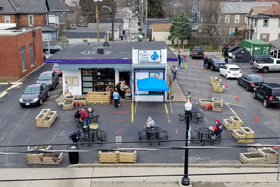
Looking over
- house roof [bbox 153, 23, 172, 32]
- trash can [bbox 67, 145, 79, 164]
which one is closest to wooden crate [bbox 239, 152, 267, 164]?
trash can [bbox 67, 145, 79, 164]

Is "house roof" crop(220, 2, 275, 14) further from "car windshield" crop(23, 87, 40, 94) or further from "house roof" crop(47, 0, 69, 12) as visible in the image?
"car windshield" crop(23, 87, 40, 94)

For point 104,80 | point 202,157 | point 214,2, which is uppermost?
point 214,2

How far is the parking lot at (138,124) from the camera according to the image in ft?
56.5

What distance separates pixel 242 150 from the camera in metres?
17.8

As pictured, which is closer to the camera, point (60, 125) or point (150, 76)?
point (60, 125)

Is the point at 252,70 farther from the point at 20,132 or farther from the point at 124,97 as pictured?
the point at 20,132

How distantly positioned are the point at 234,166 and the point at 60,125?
37.8ft

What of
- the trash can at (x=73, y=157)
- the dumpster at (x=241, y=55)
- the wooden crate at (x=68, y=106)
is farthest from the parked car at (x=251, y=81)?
the trash can at (x=73, y=157)

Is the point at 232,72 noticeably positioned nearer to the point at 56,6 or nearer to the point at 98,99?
the point at 98,99

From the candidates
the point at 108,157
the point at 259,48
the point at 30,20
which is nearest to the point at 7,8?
the point at 30,20

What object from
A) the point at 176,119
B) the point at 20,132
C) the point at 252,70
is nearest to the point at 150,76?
the point at 176,119

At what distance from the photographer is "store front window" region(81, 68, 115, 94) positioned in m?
Result: 28.1

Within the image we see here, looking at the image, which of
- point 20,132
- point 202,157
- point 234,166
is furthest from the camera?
point 20,132

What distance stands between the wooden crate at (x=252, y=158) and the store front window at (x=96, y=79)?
1455 centimetres
